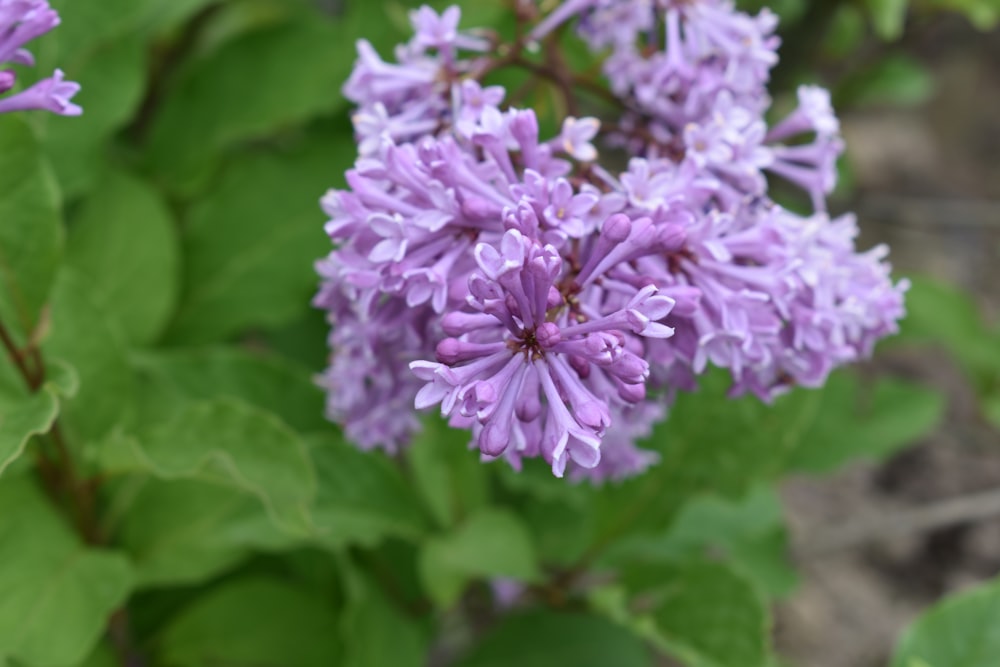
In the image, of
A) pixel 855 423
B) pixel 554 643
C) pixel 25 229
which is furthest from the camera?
pixel 855 423

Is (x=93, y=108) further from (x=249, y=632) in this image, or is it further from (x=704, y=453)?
(x=704, y=453)

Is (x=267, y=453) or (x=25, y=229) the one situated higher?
(x=25, y=229)

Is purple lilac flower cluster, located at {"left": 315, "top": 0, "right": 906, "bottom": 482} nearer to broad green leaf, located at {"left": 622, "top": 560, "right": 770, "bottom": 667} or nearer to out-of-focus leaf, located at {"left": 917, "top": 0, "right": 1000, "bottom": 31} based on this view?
broad green leaf, located at {"left": 622, "top": 560, "right": 770, "bottom": 667}

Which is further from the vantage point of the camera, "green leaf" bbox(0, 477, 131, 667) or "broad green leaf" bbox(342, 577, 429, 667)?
"broad green leaf" bbox(342, 577, 429, 667)

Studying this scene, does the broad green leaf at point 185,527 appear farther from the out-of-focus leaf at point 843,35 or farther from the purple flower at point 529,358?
the out-of-focus leaf at point 843,35

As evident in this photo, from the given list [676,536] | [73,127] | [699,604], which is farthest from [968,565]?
[73,127]

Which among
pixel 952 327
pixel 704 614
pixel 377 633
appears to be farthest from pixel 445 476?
pixel 952 327

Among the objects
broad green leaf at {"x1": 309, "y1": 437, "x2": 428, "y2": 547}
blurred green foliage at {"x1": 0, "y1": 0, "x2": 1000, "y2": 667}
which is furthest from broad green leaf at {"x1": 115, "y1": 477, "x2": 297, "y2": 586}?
broad green leaf at {"x1": 309, "y1": 437, "x2": 428, "y2": 547}
